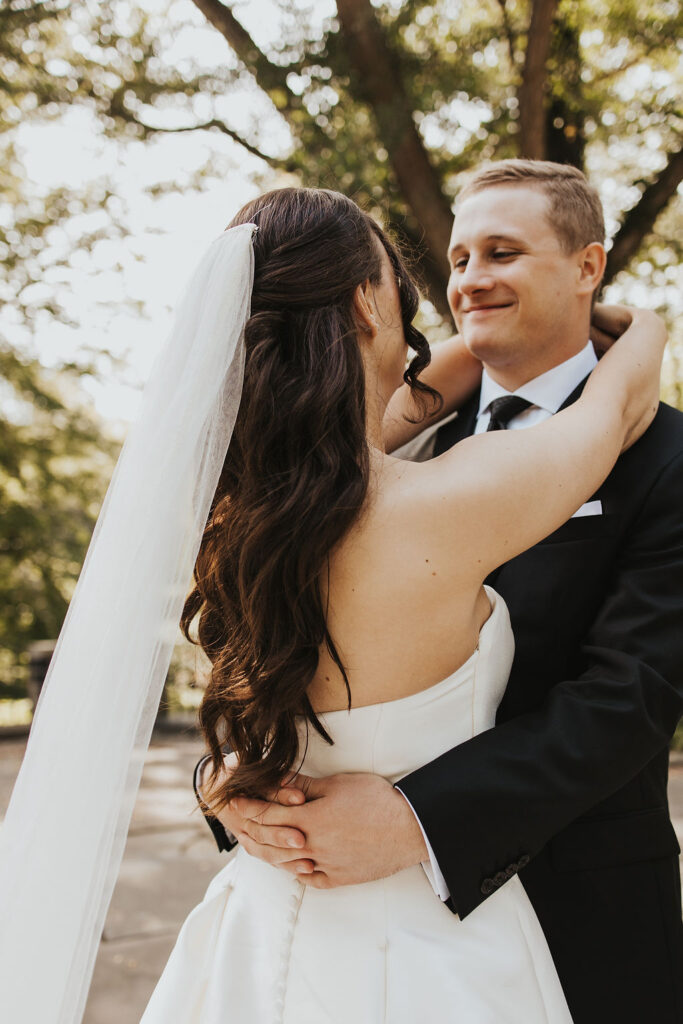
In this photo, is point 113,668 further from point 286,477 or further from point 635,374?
point 635,374

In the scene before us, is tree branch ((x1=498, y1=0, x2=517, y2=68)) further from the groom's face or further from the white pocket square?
the white pocket square

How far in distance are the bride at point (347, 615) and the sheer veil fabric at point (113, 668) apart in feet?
0.23

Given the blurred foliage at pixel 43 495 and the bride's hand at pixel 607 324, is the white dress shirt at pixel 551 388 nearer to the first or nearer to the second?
the bride's hand at pixel 607 324

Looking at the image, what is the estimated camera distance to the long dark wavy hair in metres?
1.57

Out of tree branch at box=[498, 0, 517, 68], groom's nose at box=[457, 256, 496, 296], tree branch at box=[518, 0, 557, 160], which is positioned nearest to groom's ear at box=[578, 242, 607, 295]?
groom's nose at box=[457, 256, 496, 296]

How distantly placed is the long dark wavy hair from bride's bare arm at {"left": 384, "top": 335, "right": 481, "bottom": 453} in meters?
0.86

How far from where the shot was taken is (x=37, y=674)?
20.8 feet

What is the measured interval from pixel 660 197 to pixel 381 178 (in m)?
1.87

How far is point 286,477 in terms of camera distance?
63.4 inches

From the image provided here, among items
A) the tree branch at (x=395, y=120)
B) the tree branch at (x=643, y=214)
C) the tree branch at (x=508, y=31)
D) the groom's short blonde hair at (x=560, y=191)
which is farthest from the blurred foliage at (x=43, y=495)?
the groom's short blonde hair at (x=560, y=191)

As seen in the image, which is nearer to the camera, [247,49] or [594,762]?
[594,762]

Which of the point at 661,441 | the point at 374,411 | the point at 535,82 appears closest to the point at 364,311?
the point at 374,411

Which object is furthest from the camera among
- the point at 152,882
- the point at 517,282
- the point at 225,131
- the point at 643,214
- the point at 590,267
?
the point at 225,131

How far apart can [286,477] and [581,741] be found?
2.55 feet
